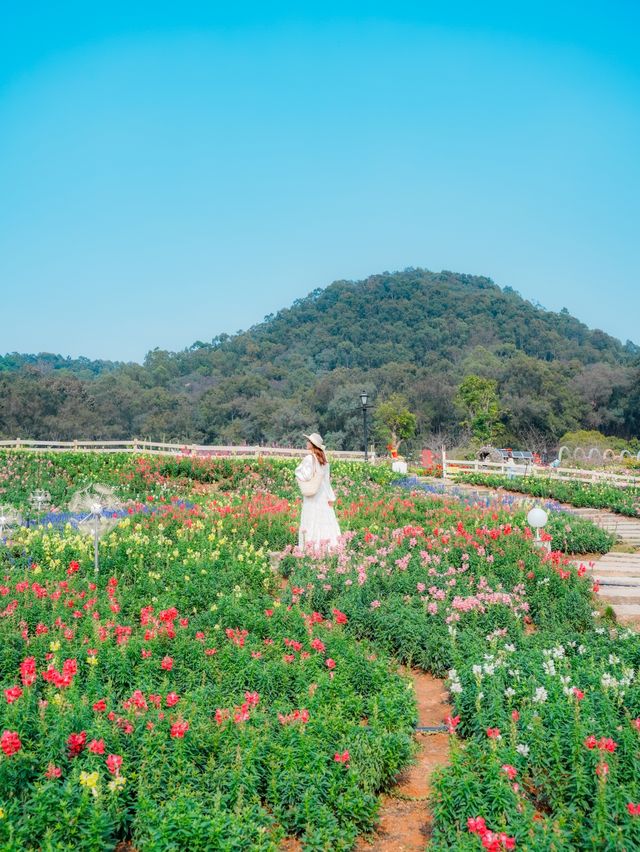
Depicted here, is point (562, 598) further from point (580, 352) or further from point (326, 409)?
point (580, 352)

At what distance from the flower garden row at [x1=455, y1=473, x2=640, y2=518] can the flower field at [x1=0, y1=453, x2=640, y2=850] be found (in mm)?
8196

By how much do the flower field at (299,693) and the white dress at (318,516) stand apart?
16.4 inches

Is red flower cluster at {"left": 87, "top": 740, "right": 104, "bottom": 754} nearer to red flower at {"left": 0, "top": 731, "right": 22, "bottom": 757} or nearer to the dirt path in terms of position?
red flower at {"left": 0, "top": 731, "right": 22, "bottom": 757}

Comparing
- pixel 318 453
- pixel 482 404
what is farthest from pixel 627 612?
pixel 482 404

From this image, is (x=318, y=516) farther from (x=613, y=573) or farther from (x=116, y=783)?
(x=116, y=783)

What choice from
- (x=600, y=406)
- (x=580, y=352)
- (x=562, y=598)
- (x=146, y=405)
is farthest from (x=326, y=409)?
(x=562, y=598)

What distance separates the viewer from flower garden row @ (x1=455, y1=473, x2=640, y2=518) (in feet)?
56.3

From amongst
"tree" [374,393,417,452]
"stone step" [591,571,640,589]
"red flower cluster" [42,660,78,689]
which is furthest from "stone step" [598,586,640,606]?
"tree" [374,393,417,452]

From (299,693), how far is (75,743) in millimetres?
1815

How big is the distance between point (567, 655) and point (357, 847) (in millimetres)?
3384

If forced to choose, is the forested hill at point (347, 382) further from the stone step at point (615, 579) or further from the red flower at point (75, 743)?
the red flower at point (75, 743)

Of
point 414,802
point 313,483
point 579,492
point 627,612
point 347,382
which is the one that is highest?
point 347,382

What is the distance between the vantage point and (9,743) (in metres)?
3.95

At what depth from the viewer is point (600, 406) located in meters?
50.4
